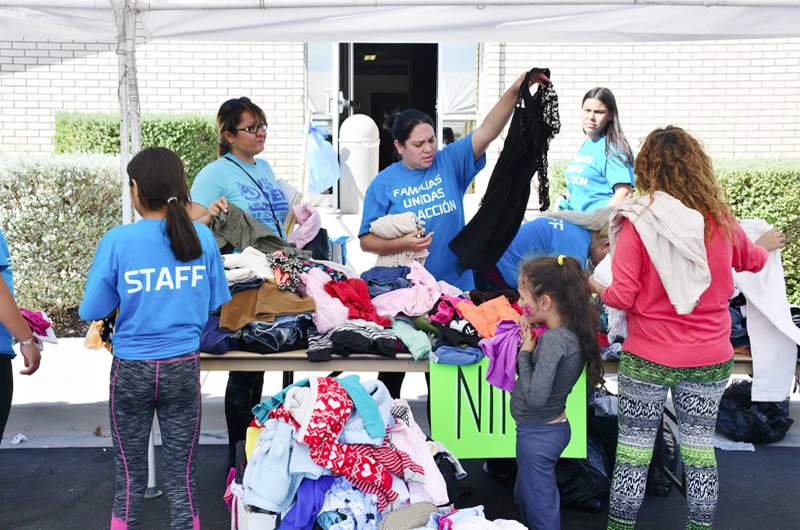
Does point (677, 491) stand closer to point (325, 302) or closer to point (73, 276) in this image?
point (325, 302)

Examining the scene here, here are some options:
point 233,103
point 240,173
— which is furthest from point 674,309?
point 233,103

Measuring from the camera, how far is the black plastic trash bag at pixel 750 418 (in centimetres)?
484

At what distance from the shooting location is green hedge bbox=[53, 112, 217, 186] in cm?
866

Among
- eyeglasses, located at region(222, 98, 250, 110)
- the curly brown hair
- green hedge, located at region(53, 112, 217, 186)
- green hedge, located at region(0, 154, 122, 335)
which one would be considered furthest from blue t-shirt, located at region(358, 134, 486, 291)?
green hedge, located at region(53, 112, 217, 186)

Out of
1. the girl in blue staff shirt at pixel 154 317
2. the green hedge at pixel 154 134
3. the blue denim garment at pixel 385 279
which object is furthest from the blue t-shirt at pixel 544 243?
the green hedge at pixel 154 134

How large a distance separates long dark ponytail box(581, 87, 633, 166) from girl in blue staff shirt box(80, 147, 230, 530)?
3050mm

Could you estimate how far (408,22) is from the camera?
428 centimetres

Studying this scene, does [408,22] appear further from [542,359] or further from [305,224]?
[542,359]

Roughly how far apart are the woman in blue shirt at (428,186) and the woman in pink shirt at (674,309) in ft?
3.97

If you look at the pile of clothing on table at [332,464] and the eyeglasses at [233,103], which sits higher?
the eyeglasses at [233,103]

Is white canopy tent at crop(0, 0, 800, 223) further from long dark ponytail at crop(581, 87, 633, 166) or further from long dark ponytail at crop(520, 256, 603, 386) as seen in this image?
long dark ponytail at crop(520, 256, 603, 386)

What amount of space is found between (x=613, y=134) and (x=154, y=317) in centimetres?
342

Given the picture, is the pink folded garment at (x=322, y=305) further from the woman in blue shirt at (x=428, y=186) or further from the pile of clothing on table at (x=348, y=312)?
the woman in blue shirt at (x=428, y=186)

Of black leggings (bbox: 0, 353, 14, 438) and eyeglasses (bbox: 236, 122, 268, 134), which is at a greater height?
eyeglasses (bbox: 236, 122, 268, 134)
